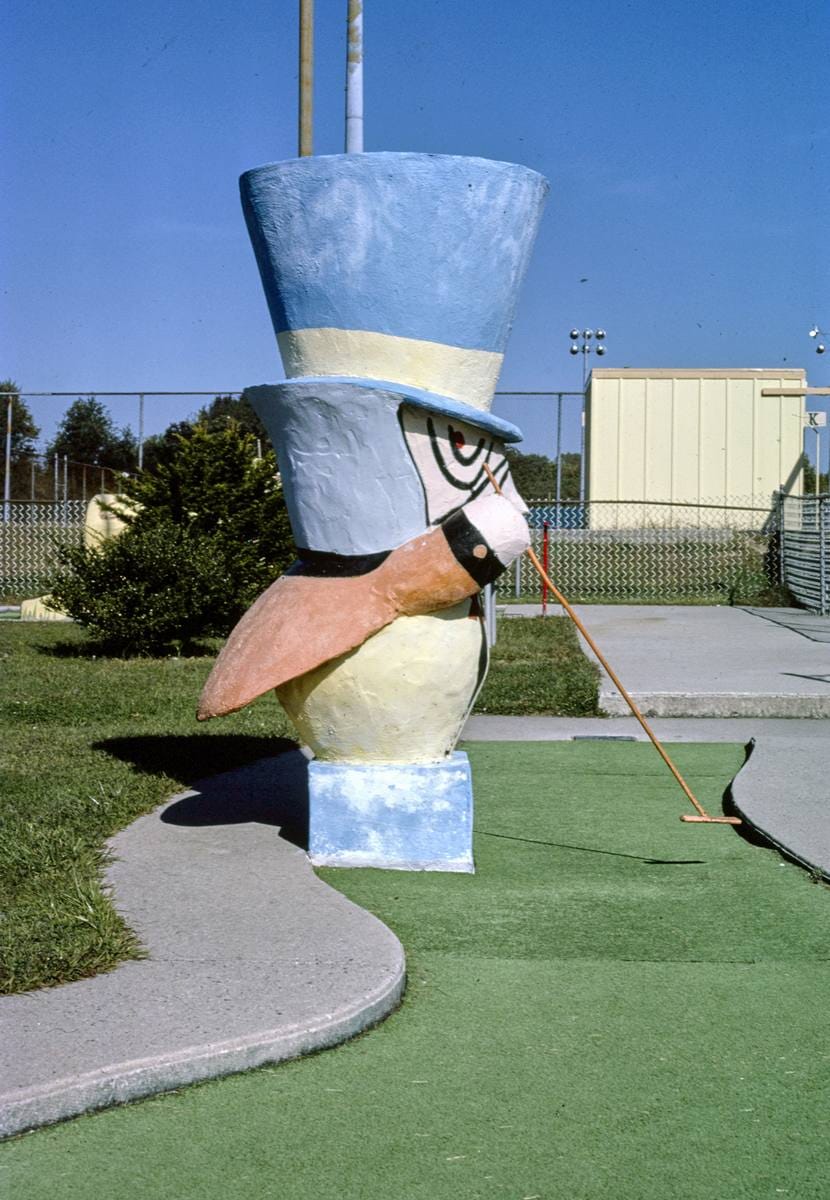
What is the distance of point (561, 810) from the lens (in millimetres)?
6152

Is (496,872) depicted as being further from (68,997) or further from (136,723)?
(136,723)

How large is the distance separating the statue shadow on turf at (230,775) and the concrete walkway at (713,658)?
2.70 metres

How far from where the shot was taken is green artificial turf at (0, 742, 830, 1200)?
2.69m

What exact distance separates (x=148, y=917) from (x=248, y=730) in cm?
427

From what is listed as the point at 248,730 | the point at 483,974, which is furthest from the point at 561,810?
the point at 248,730

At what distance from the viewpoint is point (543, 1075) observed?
10.4 feet

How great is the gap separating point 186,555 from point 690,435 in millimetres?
18445

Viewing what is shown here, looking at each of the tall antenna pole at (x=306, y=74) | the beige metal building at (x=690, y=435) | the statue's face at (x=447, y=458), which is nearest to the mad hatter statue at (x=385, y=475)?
the statue's face at (x=447, y=458)

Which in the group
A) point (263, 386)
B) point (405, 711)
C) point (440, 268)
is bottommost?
point (405, 711)

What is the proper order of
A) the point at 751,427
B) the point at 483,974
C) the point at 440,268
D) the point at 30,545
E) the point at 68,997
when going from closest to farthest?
the point at 68,997 → the point at 483,974 → the point at 440,268 → the point at 30,545 → the point at 751,427

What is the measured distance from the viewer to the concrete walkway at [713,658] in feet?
30.2

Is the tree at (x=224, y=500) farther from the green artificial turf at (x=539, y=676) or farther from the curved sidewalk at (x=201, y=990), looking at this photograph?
the curved sidewalk at (x=201, y=990)

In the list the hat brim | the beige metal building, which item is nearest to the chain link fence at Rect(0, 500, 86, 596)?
the beige metal building

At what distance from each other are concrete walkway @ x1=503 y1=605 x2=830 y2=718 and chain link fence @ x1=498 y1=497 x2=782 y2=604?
6.63 feet
